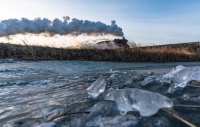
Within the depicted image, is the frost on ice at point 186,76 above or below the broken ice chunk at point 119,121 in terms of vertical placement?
above

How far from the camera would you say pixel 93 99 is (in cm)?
262

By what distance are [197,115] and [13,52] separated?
12.1m

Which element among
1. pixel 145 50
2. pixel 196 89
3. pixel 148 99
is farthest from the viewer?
pixel 145 50

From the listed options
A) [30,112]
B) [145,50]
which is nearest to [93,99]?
[30,112]

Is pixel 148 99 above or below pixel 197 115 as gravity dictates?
above

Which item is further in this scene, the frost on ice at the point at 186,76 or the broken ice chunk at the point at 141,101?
the frost on ice at the point at 186,76

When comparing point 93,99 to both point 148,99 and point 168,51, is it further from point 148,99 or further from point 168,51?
point 168,51

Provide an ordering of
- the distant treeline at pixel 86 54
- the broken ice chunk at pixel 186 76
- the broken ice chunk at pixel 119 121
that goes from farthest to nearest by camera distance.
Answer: the distant treeline at pixel 86 54
the broken ice chunk at pixel 186 76
the broken ice chunk at pixel 119 121

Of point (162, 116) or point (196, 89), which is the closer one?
point (162, 116)

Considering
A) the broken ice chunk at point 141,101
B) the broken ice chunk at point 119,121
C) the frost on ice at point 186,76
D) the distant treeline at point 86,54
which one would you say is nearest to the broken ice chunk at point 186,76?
the frost on ice at point 186,76

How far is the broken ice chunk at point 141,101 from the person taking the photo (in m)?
1.73

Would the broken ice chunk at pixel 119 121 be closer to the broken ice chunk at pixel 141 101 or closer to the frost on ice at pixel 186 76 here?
the broken ice chunk at pixel 141 101

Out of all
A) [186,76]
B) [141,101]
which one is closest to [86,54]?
[186,76]

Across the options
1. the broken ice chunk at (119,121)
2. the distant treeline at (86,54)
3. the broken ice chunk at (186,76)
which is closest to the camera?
the broken ice chunk at (119,121)
